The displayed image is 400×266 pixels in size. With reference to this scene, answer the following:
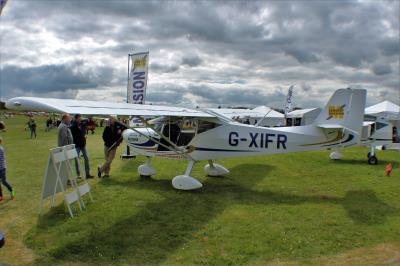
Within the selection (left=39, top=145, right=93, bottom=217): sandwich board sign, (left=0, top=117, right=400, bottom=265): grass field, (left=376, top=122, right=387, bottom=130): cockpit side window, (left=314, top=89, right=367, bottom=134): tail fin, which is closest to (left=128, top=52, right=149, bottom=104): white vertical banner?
(left=0, top=117, right=400, bottom=265): grass field

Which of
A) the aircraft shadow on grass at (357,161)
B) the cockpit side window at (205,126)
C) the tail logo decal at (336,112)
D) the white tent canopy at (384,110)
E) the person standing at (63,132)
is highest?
the white tent canopy at (384,110)

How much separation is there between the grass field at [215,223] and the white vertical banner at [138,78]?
239 inches

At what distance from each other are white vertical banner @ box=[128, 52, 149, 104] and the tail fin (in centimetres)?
873

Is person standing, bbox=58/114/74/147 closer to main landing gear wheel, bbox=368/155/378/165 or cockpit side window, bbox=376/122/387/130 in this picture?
main landing gear wheel, bbox=368/155/378/165

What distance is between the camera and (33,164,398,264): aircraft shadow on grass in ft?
15.0

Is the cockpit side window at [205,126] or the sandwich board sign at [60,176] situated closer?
→ the sandwich board sign at [60,176]

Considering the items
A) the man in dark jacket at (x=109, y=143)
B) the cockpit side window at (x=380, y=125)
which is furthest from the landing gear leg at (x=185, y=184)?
the cockpit side window at (x=380, y=125)

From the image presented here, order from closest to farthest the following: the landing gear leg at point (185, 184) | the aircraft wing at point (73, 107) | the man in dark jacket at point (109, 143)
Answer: the aircraft wing at point (73, 107) → the landing gear leg at point (185, 184) → the man in dark jacket at point (109, 143)

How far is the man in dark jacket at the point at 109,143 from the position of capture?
936 cm

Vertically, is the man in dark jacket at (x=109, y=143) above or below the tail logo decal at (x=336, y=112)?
below

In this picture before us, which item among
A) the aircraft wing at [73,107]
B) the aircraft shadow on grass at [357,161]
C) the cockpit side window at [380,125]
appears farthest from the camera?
the cockpit side window at [380,125]

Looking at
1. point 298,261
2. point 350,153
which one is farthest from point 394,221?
point 350,153

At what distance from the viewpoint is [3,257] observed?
445 centimetres

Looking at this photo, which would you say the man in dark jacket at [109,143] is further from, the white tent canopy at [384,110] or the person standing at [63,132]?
the white tent canopy at [384,110]
